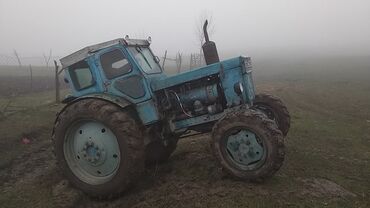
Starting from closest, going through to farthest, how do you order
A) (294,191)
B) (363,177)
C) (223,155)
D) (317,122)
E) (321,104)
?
(294,191) → (223,155) → (363,177) → (317,122) → (321,104)

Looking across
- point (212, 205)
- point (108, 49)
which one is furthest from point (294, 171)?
point (108, 49)

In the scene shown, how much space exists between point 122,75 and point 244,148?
266 centimetres

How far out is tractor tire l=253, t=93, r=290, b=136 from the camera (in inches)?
380

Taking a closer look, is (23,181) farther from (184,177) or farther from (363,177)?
(363,177)

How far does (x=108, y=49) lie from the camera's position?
312 inches

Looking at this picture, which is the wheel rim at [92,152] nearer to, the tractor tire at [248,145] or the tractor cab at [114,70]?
the tractor cab at [114,70]

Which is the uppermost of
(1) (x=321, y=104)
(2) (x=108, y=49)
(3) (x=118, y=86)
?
(2) (x=108, y=49)

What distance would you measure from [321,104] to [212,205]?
42.6 ft

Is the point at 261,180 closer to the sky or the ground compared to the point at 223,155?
closer to the ground

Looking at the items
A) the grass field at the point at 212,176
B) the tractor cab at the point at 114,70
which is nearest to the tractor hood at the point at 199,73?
the tractor cab at the point at 114,70

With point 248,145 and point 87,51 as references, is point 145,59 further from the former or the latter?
point 248,145

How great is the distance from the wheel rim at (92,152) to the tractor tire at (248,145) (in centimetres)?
183

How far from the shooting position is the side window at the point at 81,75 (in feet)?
26.6

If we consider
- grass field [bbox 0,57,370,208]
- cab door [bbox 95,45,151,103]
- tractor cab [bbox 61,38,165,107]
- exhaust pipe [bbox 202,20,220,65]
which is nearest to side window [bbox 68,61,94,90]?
tractor cab [bbox 61,38,165,107]
